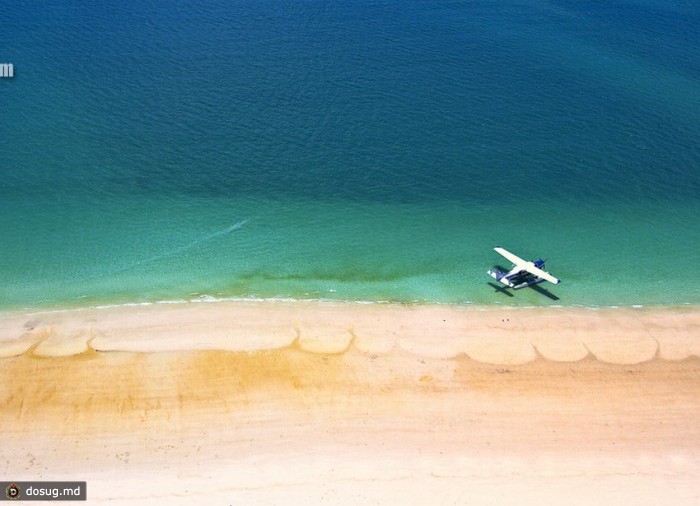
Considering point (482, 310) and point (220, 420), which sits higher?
point (482, 310)

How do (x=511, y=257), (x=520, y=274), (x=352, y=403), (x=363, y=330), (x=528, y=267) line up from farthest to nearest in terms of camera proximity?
(x=511, y=257)
(x=520, y=274)
(x=528, y=267)
(x=363, y=330)
(x=352, y=403)

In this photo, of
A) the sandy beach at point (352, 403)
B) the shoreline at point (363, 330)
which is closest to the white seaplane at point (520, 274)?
the shoreline at point (363, 330)

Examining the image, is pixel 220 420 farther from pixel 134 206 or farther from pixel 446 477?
pixel 134 206

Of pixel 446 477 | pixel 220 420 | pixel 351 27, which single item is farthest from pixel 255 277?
pixel 351 27

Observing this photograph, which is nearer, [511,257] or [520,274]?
[520,274]

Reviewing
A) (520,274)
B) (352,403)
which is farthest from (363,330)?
(520,274)

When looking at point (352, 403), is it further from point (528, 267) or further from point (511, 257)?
point (511, 257)

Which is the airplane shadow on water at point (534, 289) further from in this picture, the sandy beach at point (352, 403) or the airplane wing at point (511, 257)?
the airplane wing at point (511, 257)
